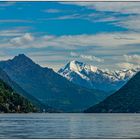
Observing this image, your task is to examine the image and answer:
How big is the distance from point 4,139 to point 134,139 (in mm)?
19428

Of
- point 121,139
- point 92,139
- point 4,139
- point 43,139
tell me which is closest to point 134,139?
point 121,139

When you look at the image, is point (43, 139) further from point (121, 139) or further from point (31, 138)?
point (121, 139)

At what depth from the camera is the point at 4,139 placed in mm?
76750

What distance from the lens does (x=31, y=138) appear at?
8206 cm

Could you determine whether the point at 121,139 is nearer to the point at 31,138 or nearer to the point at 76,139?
the point at 76,139

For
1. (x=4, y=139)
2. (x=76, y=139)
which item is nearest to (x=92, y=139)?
(x=76, y=139)

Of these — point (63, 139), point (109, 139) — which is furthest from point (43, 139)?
point (109, 139)

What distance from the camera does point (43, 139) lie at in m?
78.4

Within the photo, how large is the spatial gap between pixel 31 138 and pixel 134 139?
54.9ft

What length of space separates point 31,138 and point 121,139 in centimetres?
1469

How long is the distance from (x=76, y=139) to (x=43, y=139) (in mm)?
5342

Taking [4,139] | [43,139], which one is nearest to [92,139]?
[43,139]

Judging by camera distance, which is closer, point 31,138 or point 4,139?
point 4,139

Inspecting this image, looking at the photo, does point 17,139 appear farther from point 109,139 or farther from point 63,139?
point 109,139
